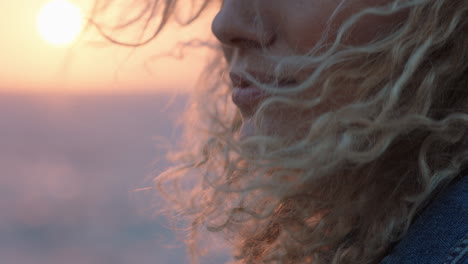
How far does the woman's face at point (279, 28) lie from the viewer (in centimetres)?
138

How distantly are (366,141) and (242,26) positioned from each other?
40 centimetres

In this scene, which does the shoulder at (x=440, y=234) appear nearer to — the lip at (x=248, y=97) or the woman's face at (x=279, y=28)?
the woman's face at (x=279, y=28)

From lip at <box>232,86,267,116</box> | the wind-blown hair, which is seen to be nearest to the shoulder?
the wind-blown hair

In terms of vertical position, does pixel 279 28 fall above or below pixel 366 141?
above

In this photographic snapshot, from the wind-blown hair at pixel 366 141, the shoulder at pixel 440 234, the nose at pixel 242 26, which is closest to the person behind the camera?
the shoulder at pixel 440 234

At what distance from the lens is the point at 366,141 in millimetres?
1368

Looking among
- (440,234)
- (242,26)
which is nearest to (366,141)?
(440,234)

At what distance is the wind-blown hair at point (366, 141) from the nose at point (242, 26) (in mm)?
43

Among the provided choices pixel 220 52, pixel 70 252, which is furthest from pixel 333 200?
pixel 70 252

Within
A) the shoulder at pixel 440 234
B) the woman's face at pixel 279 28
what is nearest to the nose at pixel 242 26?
the woman's face at pixel 279 28

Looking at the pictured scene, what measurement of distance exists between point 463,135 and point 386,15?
30cm

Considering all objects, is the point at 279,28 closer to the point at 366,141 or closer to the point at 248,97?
the point at 248,97

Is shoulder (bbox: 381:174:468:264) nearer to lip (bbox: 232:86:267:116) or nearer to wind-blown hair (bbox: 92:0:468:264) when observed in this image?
wind-blown hair (bbox: 92:0:468:264)

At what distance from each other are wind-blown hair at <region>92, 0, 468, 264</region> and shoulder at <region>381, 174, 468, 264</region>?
3 centimetres
